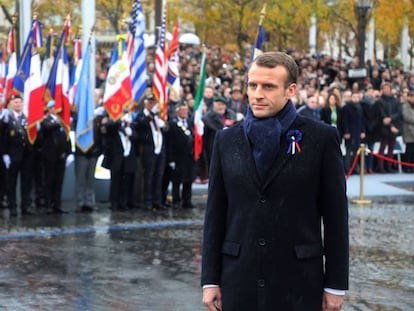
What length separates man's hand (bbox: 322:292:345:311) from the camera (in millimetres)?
4883

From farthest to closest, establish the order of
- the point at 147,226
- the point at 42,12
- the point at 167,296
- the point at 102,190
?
1. the point at 42,12
2. the point at 102,190
3. the point at 147,226
4. the point at 167,296

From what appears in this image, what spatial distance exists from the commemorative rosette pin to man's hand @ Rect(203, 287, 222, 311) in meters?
0.76

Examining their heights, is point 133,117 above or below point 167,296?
above

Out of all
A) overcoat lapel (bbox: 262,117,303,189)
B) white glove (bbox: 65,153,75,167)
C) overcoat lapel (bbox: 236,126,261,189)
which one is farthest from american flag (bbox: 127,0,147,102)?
overcoat lapel (bbox: 262,117,303,189)

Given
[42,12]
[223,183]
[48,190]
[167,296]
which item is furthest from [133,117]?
[42,12]

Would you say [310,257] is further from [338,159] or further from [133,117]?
[133,117]

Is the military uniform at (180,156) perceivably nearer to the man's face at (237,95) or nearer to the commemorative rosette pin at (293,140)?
the man's face at (237,95)

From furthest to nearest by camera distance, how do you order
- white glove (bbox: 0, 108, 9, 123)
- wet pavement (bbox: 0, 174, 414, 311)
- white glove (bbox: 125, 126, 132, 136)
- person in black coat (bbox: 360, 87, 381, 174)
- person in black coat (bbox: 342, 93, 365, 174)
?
person in black coat (bbox: 360, 87, 381, 174) < person in black coat (bbox: 342, 93, 365, 174) < white glove (bbox: 125, 126, 132, 136) < white glove (bbox: 0, 108, 9, 123) < wet pavement (bbox: 0, 174, 414, 311)

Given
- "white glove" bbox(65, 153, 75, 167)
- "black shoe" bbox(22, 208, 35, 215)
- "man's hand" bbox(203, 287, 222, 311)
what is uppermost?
"white glove" bbox(65, 153, 75, 167)

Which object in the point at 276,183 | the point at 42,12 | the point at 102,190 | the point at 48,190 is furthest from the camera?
the point at 42,12

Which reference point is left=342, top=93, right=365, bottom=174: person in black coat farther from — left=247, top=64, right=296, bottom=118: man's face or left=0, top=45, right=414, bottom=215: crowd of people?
left=247, top=64, right=296, bottom=118: man's face

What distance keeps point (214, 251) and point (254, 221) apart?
0.90ft

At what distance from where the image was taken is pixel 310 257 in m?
4.87

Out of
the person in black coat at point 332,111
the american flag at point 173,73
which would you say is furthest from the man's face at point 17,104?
the person in black coat at point 332,111
